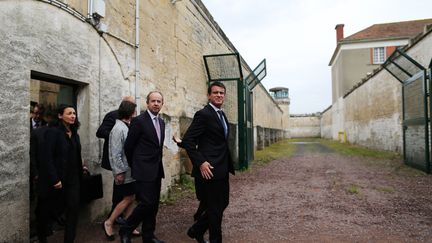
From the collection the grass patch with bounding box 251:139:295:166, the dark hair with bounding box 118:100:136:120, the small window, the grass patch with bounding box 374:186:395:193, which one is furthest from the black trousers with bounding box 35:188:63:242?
the small window

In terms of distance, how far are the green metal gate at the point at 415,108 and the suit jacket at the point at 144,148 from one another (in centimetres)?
715

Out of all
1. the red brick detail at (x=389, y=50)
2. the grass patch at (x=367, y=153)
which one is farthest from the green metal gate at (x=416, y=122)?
the red brick detail at (x=389, y=50)

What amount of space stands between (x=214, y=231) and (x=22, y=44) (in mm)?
2510

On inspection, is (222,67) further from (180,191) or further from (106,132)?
(106,132)

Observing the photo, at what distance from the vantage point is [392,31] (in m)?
28.5

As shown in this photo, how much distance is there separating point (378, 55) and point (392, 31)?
2.45 meters

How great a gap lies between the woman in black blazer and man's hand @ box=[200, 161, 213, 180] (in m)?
1.27

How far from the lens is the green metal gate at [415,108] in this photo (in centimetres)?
798

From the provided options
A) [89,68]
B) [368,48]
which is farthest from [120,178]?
[368,48]

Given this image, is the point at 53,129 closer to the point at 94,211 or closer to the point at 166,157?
the point at 94,211

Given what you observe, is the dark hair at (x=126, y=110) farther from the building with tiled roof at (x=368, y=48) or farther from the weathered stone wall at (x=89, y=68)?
the building with tiled roof at (x=368, y=48)

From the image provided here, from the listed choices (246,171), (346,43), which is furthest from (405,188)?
(346,43)

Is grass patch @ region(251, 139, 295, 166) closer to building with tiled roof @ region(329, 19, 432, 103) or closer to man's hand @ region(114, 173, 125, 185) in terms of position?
man's hand @ region(114, 173, 125, 185)

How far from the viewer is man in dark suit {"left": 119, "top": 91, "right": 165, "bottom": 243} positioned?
3.29 metres
